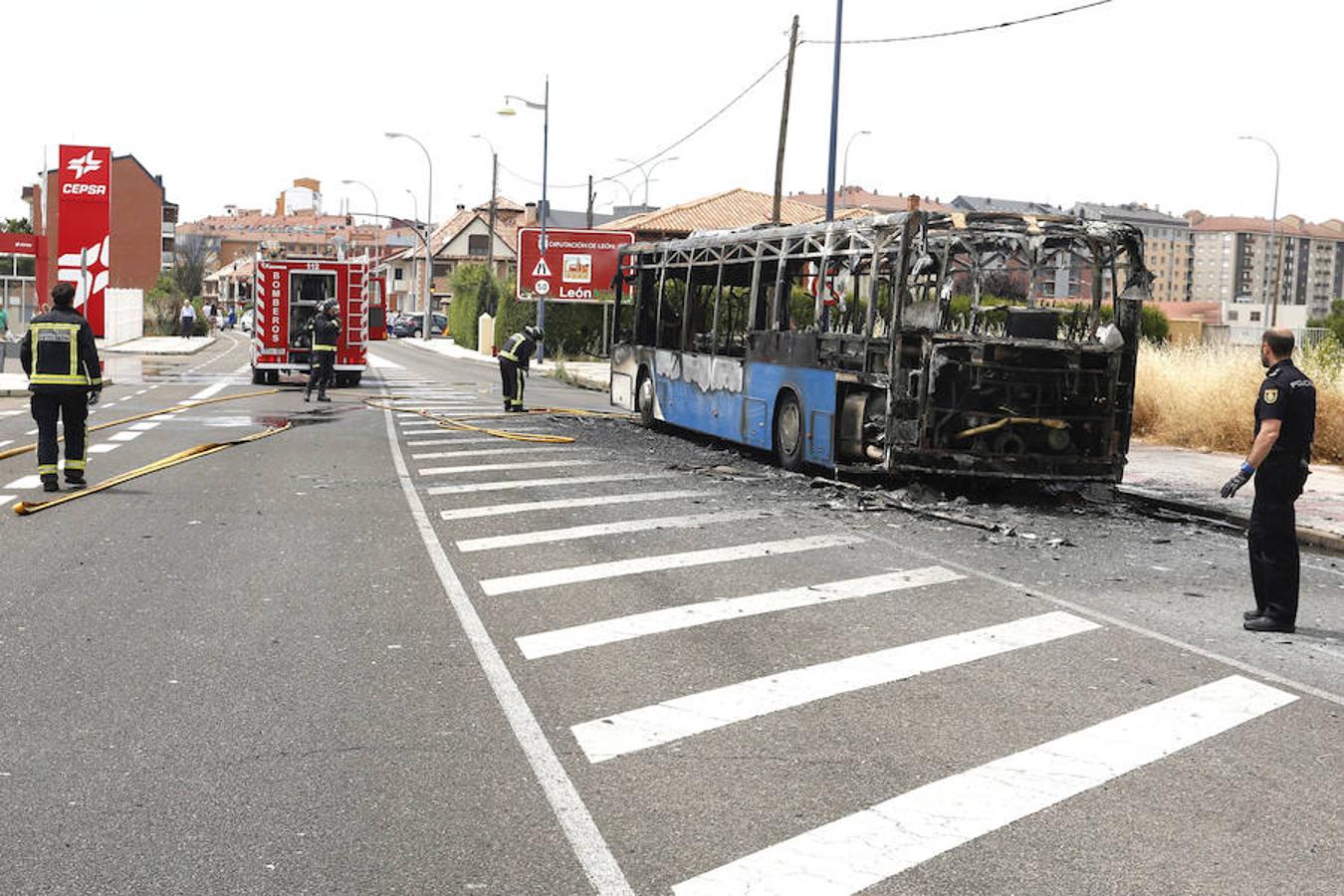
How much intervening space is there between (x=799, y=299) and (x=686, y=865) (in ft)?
→ 41.9

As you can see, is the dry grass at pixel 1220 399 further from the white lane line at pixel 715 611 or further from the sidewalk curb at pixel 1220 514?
the white lane line at pixel 715 611

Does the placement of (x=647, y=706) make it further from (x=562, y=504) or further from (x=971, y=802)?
(x=562, y=504)

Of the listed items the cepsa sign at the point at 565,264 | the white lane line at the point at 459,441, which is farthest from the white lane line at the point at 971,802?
the cepsa sign at the point at 565,264

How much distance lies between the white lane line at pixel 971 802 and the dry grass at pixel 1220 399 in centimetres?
1367

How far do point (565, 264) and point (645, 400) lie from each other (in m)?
25.4

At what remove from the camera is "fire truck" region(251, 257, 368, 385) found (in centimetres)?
3169

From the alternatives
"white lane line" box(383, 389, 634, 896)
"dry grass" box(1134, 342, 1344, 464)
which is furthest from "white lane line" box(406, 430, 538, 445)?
"dry grass" box(1134, 342, 1344, 464)

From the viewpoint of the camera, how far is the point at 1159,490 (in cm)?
1572

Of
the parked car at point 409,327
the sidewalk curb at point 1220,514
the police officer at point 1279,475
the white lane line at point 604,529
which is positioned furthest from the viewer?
the parked car at point 409,327

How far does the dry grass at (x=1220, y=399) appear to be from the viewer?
19.4m

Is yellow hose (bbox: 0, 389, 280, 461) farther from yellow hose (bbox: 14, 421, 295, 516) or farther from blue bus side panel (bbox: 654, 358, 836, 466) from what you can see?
blue bus side panel (bbox: 654, 358, 836, 466)

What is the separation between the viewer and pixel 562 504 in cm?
1353

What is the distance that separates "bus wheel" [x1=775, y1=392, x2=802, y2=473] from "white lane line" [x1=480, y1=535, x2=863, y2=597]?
14.9ft

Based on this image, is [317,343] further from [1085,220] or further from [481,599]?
[481,599]
